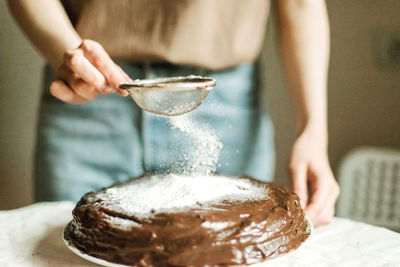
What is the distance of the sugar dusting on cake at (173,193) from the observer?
0.88m

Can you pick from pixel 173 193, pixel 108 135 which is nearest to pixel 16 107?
pixel 108 135

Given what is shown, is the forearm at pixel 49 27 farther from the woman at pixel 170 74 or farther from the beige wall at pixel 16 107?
the beige wall at pixel 16 107

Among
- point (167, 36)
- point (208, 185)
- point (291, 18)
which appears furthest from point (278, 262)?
point (291, 18)

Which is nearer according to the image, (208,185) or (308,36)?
(208,185)

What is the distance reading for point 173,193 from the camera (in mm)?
951

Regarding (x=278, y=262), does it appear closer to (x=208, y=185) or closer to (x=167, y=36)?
(x=208, y=185)

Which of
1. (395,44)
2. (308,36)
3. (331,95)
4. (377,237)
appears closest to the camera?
(377,237)

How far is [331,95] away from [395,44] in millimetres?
372

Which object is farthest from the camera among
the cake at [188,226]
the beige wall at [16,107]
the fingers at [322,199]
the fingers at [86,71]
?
the beige wall at [16,107]

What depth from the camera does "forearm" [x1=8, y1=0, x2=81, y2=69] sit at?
3.64ft

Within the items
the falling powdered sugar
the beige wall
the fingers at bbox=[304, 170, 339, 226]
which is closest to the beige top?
the falling powdered sugar

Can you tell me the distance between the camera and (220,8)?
1214 millimetres

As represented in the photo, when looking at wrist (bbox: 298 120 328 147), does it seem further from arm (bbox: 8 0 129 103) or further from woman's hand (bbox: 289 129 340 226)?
arm (bbox: 8 0 129 103)

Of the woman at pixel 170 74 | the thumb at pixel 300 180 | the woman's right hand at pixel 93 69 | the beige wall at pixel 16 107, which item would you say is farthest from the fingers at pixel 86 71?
the beige wall at pixel 16 107
